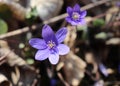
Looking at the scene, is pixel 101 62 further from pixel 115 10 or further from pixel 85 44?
pixel 115 10

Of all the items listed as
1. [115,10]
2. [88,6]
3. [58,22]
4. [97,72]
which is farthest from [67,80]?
[115,10]

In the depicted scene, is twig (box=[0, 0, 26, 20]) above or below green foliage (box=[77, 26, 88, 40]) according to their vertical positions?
above

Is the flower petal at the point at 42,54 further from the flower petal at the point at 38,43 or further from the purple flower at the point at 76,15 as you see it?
the purple flower at the point at 76,15

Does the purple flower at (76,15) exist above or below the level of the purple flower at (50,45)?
above

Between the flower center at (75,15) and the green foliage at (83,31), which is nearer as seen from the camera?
the flower center at (75,15)

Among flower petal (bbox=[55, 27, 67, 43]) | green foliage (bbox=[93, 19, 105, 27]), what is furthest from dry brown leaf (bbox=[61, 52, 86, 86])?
flower petal (bbox=[55, 27, 67, 43])

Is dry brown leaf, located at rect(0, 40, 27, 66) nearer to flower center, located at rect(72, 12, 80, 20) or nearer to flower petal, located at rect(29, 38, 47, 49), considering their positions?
flower petal, located at rect(29, 38, 47, 49)

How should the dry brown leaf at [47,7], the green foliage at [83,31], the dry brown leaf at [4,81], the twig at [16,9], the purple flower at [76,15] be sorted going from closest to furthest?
the dry brown leaf at [4,81], the purple flower at [76,15], the twig at [16,9], the dry brown leaf at [47,7], the green foliage at [83,31]

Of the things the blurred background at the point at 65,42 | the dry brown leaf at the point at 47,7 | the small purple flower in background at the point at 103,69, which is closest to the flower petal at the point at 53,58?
the blurred background at the point at 65,42

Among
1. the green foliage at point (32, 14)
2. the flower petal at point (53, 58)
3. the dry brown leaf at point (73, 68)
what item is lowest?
the dry brown leaf at point (73, 68)
